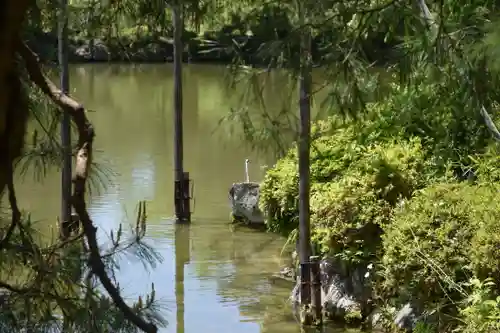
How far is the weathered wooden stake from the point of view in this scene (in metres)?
5.44

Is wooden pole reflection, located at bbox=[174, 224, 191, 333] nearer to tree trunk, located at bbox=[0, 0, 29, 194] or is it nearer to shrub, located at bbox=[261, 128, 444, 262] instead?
shrub, located at bbox=[261, 128, 444, 262]

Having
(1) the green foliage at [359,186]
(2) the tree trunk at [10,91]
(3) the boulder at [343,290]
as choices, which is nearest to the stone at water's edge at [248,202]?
(1) the green foliage at [359,186]

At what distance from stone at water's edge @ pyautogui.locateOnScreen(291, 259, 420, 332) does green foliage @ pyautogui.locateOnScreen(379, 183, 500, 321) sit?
0.35 meters

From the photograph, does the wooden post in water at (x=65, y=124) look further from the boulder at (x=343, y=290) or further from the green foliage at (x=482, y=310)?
the green foliage at (x=482, y=310)

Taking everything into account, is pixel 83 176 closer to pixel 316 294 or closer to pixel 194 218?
pixel 316 294

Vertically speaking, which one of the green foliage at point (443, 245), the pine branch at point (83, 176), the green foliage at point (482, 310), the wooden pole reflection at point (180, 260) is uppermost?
the pine branch at point (83, 176)

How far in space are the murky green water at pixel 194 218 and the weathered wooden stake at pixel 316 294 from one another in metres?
0.15

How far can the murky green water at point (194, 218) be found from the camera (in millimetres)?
5770

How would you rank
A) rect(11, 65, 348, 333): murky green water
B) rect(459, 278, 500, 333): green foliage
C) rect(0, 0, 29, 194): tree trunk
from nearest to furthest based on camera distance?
1. rect(0, 0, 29, 194): tree trunk
2. rect(459, 278, 500, 333): green foliage
3. rect(11, 65, 348, 333): murky green water

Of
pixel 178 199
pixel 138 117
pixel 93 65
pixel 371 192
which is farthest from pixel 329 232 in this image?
pixel 93 65

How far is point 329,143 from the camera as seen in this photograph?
6.50 meters

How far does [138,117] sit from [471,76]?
1198 centimetres

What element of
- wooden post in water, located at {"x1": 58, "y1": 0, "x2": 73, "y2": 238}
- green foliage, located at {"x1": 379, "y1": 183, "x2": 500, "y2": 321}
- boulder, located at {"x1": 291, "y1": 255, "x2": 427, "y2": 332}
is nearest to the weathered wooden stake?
boulder, located at {"x1": 291, "y1": 255, "x2": 427, "y2": 332}

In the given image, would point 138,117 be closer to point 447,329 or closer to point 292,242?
point 292,242
